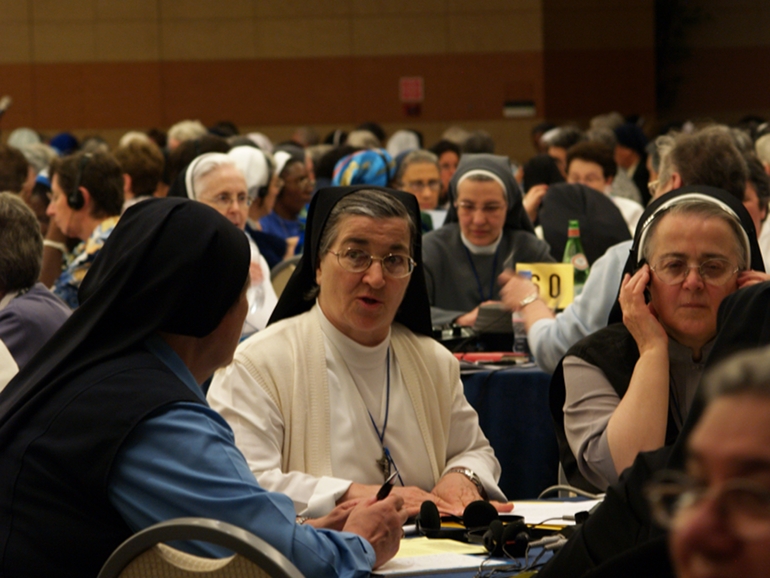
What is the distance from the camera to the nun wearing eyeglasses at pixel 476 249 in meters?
6.22

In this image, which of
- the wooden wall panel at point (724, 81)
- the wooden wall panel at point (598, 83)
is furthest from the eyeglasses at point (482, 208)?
the wooden wall panel at point (724, 81)

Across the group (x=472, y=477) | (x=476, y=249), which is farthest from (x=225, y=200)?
(x=472, y=477)

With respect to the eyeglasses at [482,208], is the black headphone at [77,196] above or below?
above

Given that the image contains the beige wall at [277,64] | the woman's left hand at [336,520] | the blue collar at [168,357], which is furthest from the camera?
the beige wall at [277,64]

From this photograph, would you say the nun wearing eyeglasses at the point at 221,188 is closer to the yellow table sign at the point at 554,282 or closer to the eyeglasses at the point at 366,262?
the yellow table sign at the point at 554,282

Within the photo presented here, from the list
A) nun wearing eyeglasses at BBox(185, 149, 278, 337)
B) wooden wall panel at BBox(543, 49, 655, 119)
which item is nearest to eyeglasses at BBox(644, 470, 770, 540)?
nun wearing eyeglasses at BBox(185, 149, 278, 337)

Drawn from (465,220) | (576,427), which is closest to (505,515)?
(576,427)

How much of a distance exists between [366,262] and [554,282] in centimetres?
225

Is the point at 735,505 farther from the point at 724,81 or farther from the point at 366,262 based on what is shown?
the point at 724,81

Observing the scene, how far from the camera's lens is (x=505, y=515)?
2.87 meters

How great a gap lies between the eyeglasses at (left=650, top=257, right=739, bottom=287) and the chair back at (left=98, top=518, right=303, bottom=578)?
173 cm

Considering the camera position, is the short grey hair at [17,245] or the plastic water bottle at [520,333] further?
the plastic water bottle at [520,333]

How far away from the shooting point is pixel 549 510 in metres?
3.03

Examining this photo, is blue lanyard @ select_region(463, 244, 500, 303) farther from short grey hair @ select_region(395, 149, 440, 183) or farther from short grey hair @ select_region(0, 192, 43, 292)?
short grey hair @ select_region(0, 192, 43, 292)
